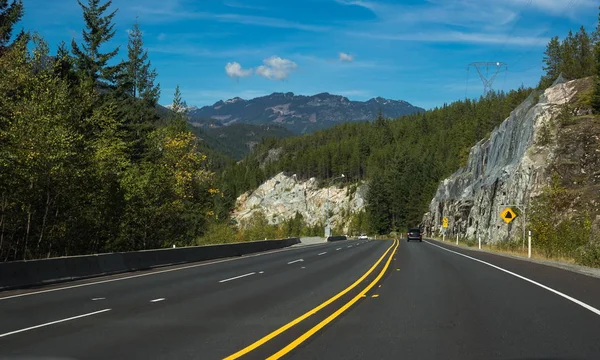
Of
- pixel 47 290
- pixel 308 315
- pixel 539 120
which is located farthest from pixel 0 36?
pixel 539 120

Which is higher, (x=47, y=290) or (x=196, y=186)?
(x=196, y=186)

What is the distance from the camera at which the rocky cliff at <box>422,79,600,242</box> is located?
140ft

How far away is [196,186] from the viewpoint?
49344mm

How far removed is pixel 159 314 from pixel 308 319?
301 centimetres

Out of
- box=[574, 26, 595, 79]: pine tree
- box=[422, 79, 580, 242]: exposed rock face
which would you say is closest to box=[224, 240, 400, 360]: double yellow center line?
box=[422, 79, 580, 242]: exposed rock face

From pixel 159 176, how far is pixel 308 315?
31.2 m

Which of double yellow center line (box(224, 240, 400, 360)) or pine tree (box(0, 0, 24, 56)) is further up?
Result: pine tree (box(0, 0, 24, 56))

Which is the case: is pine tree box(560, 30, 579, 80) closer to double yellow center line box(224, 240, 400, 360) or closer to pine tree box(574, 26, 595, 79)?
pine tree box(574, 26, 595, 79)

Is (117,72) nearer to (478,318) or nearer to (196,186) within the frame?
(196,186)

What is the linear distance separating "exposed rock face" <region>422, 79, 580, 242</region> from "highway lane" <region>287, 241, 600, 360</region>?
29.2 metres

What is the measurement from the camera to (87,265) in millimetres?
19469

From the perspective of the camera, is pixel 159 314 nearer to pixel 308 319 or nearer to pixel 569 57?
pixel 308 319

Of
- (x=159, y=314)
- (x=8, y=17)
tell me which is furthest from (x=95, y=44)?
(x=159, y=314)

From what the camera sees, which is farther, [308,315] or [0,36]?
[0,36]
